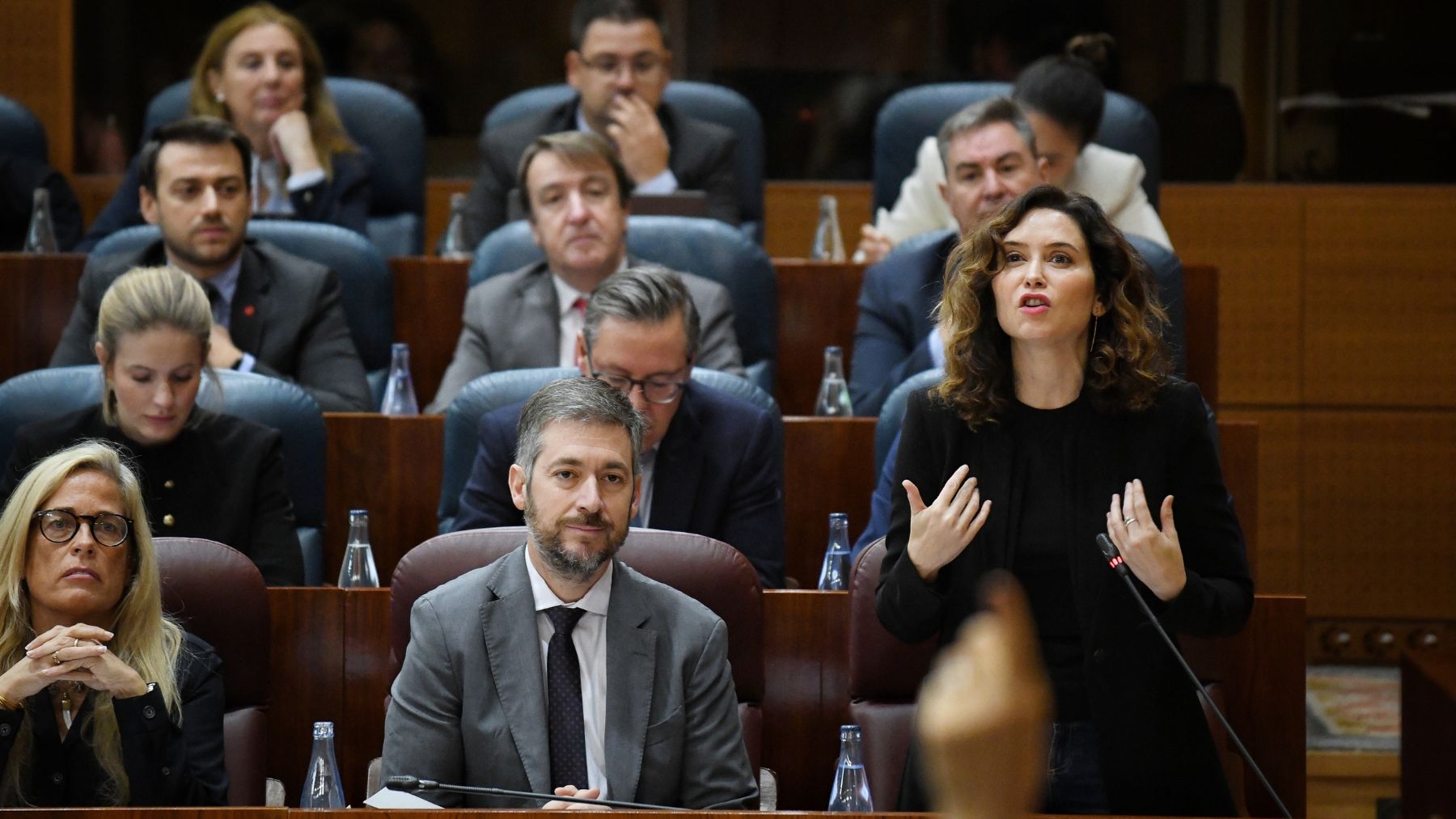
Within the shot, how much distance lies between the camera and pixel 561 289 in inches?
108

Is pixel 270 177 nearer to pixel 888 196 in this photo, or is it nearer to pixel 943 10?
pixel 888 196

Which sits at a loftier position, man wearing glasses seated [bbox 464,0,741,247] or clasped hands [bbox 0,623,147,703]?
man wearing glasses seated [bbox 464,0,741,247]

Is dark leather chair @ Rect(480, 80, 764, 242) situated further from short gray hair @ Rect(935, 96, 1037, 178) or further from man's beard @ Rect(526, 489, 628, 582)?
man's beard @ Rect(526, 489, 628, 582)

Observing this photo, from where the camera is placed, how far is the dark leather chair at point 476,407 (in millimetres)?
2350

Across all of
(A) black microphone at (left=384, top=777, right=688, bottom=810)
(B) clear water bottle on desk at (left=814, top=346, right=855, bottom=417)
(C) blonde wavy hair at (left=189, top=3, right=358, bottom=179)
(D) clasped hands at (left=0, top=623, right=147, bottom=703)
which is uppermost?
(C) blonde wavy hair at (left=189, top=3, right=358, bottom=179)

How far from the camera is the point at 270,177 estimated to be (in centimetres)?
331

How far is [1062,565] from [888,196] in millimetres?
1900

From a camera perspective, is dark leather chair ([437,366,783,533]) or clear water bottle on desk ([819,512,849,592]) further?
dark leather chair ([437,366,783,533])

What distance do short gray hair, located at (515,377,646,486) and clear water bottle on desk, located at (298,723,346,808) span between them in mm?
318

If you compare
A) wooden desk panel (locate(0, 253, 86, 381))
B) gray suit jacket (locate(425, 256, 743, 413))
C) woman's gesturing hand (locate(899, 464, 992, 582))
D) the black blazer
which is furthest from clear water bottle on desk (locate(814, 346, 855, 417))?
wooden desk panel (locate(0, 253, 86, 381))

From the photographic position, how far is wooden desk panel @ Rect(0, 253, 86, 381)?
292 cm

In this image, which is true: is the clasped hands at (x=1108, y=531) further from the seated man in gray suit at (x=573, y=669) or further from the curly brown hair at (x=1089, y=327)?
the seated man in gray suit at (x=573, y=669)

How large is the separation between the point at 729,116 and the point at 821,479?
1.23 metres

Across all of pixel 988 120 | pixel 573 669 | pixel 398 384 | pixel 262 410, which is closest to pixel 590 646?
pixel 573 669
